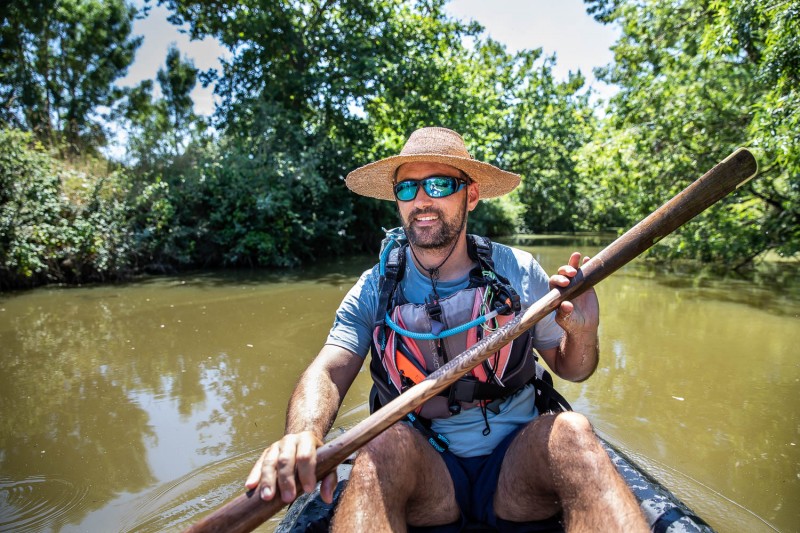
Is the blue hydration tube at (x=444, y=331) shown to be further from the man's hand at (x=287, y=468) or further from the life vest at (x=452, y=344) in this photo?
the man's hand at (x=287, y=468)

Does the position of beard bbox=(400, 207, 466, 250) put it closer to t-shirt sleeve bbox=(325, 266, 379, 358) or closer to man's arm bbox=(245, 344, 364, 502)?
t-shirt sleeve bbox=(325, 266, 379, 358)

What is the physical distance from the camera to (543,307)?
1.72 metres

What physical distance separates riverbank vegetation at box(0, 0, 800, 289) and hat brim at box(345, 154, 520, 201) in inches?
176

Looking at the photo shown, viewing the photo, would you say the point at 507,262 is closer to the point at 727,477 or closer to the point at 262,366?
the point at 727,477

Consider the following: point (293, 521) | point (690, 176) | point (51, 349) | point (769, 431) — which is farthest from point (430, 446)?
point (690, 176)

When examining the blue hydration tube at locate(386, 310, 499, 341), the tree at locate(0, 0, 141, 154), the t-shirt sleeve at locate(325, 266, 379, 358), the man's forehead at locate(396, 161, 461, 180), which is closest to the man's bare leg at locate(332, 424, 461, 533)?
the blue hydration tube at locate(386, 310, 499, 341)

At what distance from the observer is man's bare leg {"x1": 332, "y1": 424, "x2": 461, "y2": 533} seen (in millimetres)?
1454

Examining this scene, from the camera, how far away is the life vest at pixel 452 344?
1898 mm

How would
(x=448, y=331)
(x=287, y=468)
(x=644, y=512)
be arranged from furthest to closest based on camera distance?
(x=448, y=331)
(x=644, y=512)
(x=287, y=468)

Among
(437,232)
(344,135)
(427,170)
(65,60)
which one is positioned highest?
(65,60)

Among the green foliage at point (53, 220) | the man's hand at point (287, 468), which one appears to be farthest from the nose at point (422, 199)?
the green foliage at point (53, 220)

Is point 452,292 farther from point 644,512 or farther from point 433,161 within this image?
point 644,512

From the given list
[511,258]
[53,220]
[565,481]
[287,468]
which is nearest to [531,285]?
[511,258]

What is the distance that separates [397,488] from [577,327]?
2.78 feet
